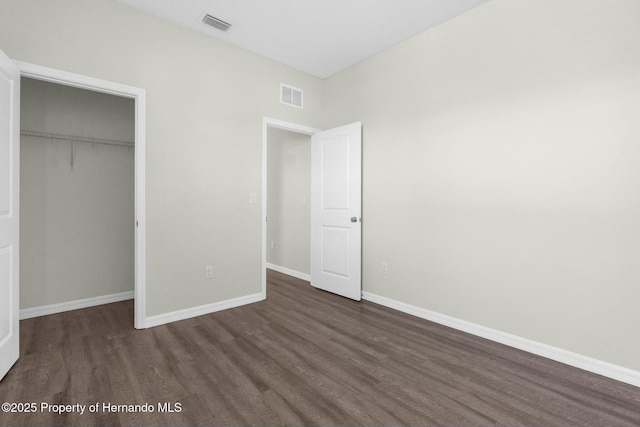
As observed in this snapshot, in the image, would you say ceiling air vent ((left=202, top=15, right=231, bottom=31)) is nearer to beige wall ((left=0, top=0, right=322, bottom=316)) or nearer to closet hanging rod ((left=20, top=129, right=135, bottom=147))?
beige wall ((left=0, top=0, right=322, bottom=316))

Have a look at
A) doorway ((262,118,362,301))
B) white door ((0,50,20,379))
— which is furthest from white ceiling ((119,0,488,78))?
white door ((0,50,20,379))

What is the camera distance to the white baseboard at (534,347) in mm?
2066

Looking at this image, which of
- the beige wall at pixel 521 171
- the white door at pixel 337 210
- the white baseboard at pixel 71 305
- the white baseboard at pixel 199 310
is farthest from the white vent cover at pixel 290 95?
the white baseboard at pixel 71 305

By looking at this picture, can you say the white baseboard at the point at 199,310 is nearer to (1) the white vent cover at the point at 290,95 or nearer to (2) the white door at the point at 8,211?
(2) the white door at the point at 8,211

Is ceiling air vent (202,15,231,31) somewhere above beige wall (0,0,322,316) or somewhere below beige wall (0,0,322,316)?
above

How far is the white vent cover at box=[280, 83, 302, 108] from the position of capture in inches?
153

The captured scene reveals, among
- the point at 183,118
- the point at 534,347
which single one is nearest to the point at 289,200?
the point at 183,118

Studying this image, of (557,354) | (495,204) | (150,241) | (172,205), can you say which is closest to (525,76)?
(495,204)

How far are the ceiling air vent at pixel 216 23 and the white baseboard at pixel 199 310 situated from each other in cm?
280

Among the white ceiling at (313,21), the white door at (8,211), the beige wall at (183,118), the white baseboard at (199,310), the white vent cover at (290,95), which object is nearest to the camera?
the white door at (8,211)

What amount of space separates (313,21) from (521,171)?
229 centimetres

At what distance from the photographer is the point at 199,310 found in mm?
3219

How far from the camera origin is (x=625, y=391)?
1.95 metres

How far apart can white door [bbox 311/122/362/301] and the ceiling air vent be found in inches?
63.6
